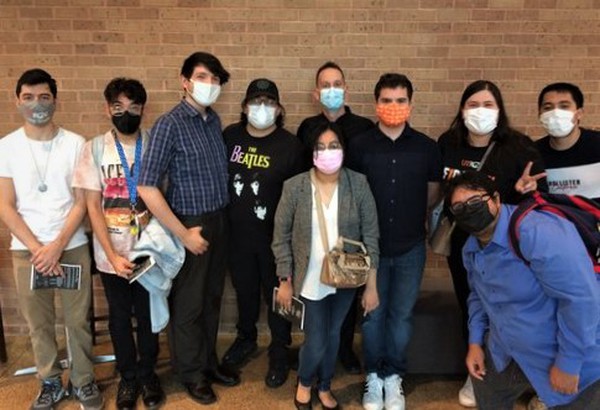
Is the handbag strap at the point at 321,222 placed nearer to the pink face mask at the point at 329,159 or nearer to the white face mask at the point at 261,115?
the pink face mask at the point at 329,159

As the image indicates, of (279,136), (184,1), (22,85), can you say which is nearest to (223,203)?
(279,136)

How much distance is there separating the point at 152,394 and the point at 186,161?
1.40 m

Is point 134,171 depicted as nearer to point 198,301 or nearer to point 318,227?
point 198,301

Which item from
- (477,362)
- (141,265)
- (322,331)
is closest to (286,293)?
(322,331)

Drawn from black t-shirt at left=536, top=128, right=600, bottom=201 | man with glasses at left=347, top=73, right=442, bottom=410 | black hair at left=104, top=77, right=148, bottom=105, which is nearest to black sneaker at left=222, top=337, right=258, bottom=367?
man with glasses at left=347, top=73, right=442, bottom=410

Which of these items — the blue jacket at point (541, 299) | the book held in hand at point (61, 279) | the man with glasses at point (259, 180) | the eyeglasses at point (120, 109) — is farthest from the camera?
the man with glasses at point (259, 180)

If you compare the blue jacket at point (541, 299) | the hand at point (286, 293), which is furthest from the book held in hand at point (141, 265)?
the blue jacket at point (541, 299)

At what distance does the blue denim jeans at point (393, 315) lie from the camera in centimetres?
283

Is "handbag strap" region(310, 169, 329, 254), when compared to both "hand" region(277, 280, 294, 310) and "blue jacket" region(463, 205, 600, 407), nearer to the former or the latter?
"hand" region(277, 280, 294, 310)

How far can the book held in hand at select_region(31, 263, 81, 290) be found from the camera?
2793mm

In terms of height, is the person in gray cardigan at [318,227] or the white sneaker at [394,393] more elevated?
the person in gray cardigan at [318,227]

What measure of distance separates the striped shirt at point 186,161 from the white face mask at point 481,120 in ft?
4.50

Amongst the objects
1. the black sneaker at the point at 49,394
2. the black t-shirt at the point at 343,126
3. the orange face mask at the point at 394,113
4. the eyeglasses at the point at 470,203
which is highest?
the orange face mask at the point at 394,113

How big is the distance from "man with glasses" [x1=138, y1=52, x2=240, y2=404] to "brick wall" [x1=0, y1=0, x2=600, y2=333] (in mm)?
709
